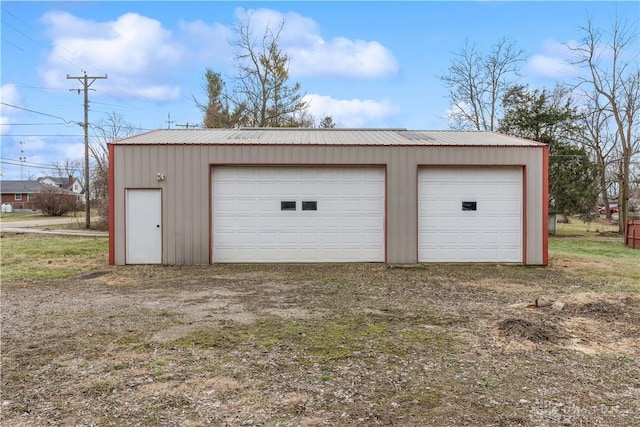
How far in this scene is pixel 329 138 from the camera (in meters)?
11.9

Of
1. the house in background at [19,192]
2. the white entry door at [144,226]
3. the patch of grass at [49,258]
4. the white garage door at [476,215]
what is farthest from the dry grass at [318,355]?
the house in background at [19,192]

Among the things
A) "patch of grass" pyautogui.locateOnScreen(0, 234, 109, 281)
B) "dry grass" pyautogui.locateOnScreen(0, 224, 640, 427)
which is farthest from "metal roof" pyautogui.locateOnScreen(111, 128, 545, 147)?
"dry grass" pyautogui.locateOnScreen(0, 224, 640, 427)

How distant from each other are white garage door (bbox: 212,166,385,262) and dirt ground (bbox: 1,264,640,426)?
308 cm

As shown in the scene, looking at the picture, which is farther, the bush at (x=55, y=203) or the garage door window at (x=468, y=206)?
the bush at (x=55, y=203)

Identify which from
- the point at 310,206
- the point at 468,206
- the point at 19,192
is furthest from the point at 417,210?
the point at 19,192

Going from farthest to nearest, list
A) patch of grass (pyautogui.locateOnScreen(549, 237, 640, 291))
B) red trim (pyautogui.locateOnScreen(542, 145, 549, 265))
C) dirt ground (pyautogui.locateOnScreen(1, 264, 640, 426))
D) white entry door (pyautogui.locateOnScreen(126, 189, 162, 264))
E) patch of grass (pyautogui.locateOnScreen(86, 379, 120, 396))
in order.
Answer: red trim (pyautogui.locateOnScreen(542, 145, 549, 265)) < white entry door (pyautogui.locateOnScreen(126, 189, 162, 264)) < patch of grass (pyautogui.locateOnScreen(549, 237, 640, 291)) < patch of grass (pyautogui.locateOnScreen(86, 379, 120, 396)) < dirt ground (pyautogui.locateOnScreen(1, 264, 640, 426))

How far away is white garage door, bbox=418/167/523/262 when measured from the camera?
10.9 metres

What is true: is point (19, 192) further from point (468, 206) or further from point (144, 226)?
point (468, 206)

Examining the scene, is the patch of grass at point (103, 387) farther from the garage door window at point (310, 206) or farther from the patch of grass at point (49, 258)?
the garage door window at point (310, 206)

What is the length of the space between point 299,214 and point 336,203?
37.3 inches

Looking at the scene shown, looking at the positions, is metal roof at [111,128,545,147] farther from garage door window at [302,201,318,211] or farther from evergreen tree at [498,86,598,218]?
evergreen tree at [498,86,598,218]

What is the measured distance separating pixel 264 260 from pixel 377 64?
41.9 feet

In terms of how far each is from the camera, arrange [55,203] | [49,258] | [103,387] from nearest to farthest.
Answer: [103,387]
[49,258]
[55,203]

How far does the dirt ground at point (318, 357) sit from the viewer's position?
308 centimetres
